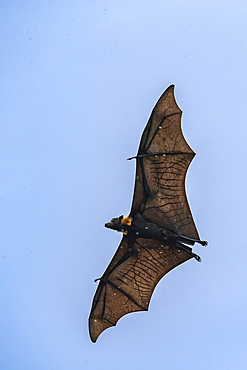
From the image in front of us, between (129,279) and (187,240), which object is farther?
(129,279)

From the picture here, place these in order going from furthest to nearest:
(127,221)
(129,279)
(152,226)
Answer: (129,279), (152,226), (127,221)

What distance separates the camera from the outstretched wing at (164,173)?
1300cm

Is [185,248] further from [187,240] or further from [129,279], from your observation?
[129,279]

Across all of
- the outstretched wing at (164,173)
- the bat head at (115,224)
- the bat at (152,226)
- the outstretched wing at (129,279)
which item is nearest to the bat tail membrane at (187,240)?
the bat at (152,226)

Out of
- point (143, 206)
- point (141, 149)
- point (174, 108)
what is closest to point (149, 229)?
point (143, 206)

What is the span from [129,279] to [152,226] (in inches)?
63.3

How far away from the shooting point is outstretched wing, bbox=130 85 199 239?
42.7 feet

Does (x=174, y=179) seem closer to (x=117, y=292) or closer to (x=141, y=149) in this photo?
(x=141, y=149)

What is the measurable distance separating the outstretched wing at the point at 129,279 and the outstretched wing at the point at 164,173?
Result: 2.27ft

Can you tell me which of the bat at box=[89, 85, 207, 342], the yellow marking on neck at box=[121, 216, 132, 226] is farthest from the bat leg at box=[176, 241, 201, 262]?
the yellow marking on neck at box=[121, 216, 132, 226]

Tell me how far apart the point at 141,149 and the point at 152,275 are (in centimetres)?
317

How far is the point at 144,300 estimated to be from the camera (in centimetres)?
1408

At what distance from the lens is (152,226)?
13.4 metres

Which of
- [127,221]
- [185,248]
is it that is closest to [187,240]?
[185,248]
